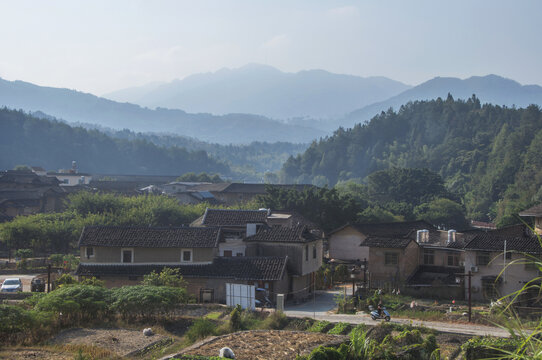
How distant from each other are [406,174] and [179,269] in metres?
58.5

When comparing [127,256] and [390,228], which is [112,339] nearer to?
[127,256]

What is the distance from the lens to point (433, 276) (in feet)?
108

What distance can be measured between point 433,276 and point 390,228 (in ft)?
39.4

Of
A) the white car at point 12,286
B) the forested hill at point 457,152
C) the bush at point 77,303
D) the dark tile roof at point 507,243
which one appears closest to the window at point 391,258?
the dark tile roof at point 507,243

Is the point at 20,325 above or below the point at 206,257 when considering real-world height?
below

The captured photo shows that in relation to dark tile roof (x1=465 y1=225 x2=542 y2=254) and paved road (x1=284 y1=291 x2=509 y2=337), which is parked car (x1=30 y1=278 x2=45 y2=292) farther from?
dark tile roof (x1=465 y1=225 x2=542 y2=254)

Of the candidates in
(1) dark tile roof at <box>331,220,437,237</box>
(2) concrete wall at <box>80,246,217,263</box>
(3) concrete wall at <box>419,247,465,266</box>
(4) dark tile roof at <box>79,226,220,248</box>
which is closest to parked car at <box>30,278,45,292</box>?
(2) concrete wall at <box>80,246,217,263</box>

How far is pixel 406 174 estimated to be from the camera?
8356cm

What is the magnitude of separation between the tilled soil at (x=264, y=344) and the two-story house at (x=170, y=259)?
8699 mm

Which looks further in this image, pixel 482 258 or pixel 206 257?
pixel 206 257

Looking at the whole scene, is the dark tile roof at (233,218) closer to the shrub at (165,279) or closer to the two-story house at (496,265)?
the shrub at (165,279)

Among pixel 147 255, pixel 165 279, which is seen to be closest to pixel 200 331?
pixel 165 279

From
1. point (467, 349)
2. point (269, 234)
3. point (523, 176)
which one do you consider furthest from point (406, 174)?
point (467, 349)

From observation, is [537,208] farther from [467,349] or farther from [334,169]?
[334,169]
